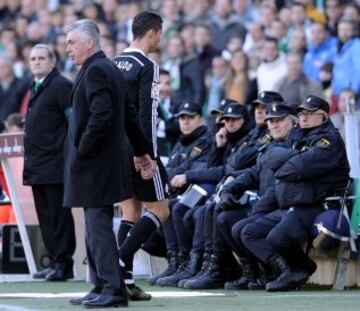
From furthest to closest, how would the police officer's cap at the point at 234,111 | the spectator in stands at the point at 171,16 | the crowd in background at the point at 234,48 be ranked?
the spectator in stands at the point at 171,16 → the crowd in background at the point at 234,48 → the police officer's cap at the point at 234,111

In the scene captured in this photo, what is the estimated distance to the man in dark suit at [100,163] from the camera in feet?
31.6

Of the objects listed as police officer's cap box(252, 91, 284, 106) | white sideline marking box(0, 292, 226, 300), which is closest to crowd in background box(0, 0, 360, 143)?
police officer's cap box(252, 91, 284, 106)

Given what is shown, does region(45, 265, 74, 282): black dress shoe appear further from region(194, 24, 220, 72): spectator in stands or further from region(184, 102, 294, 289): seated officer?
region(194, 24, 220, 72): spectator in stands

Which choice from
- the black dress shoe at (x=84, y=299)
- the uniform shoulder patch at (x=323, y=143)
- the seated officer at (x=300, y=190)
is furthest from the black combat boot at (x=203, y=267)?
the black dress shoe at (x=84, y=299)

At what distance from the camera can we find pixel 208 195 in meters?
13.1

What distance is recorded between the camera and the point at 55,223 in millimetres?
13695

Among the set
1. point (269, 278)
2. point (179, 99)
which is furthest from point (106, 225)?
point (179, 99)

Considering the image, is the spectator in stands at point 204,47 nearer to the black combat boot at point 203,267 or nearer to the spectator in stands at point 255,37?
the spectator in stands at point 255,37

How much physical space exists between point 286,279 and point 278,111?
156cm

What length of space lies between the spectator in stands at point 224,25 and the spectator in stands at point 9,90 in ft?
9.96

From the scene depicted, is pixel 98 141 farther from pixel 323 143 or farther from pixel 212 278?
pixel 212 278

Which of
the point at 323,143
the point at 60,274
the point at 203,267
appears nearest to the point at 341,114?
the point at 203,267

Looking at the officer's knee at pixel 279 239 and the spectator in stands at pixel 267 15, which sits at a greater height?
the spectator in stands at pixel 267 15

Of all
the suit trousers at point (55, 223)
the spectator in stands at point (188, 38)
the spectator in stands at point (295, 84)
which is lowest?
the suit trousers at point (55, 223)
